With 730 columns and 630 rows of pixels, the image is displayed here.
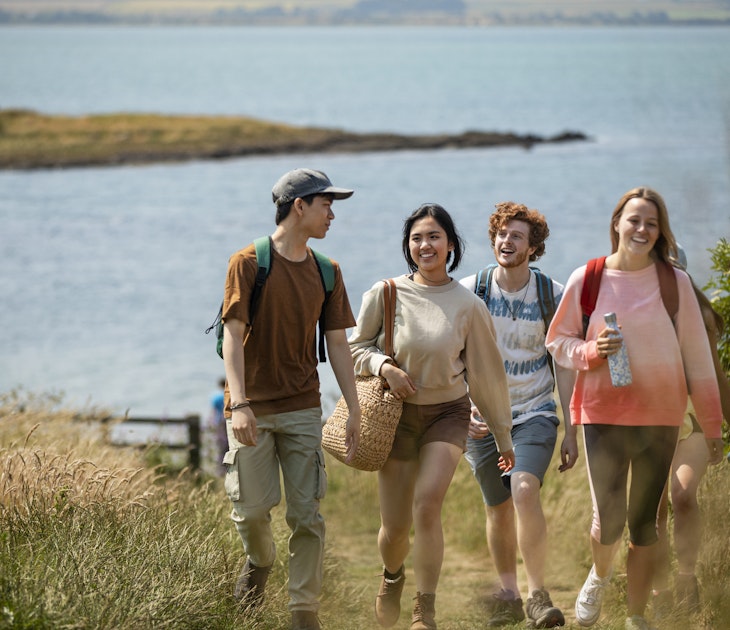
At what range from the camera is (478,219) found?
49312 millimetres

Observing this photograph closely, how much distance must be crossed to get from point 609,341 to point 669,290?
15.2 inches

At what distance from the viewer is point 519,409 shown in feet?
20.9

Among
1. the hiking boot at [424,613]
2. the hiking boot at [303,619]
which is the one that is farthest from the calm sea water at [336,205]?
the hiking boot at [303,619]

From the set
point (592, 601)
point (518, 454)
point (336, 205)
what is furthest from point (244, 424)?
point (336, 205)

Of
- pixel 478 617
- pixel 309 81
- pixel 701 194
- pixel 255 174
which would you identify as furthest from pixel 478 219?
pixel 309 81

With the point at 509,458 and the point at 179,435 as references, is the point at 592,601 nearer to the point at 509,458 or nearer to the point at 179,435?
the point at 509,458

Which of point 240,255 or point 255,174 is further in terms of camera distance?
point 255,174

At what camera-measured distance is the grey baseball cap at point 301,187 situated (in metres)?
5.63

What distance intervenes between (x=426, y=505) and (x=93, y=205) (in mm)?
58447

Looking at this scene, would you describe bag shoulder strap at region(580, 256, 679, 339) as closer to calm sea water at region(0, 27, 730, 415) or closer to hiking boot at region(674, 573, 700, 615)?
calm sea water at region(0, 27, 730, 415)

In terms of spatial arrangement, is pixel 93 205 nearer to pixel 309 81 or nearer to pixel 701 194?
pixel 701 194

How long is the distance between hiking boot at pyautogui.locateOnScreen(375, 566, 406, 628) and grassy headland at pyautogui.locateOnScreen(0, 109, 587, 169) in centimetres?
6849

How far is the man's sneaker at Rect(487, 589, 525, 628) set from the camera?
6.36 m

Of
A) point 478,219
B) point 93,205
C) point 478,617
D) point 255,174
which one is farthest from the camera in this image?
point 255,174
